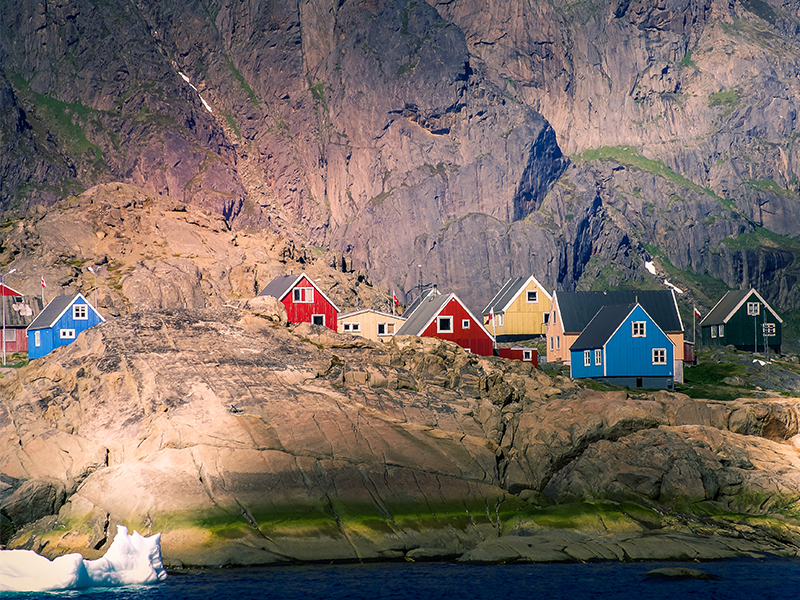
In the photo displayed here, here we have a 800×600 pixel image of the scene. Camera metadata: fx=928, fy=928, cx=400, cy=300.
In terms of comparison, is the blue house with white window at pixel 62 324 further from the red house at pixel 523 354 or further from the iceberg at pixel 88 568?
→ the iceberg at pixel 88 568

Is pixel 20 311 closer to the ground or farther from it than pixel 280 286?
closer to the ground

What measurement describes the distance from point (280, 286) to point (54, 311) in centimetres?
2092

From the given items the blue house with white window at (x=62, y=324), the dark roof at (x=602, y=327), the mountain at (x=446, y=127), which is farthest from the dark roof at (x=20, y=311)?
the mountain at (x=446, y=127)

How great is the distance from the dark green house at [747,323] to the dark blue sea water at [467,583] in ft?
198

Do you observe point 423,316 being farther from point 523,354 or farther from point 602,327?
point 602,327

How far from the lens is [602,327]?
246ft

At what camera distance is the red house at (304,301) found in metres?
88.5

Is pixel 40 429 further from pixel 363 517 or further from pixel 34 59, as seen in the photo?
pixel 34 59

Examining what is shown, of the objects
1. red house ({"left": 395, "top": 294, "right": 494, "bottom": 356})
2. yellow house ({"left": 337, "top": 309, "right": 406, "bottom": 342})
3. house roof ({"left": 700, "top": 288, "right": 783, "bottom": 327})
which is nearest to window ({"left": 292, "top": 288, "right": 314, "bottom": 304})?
yellow house ({"left": 337, "top": 309, "right": 406, "bottom": 342})

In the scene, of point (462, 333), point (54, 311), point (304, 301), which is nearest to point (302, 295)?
point (304, 301)

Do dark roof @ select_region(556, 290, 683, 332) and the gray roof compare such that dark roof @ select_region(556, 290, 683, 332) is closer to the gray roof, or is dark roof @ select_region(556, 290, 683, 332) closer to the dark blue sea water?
the gray roof

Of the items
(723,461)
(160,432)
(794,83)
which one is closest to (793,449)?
(723,461)

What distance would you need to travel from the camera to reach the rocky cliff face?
4306cm

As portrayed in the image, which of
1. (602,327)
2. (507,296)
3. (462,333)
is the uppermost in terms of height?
(507,296)
